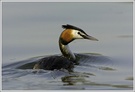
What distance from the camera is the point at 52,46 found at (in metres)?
2.92

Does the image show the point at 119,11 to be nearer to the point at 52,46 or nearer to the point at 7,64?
the point at 52,46

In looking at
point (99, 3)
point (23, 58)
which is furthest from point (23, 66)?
point (99, 3)

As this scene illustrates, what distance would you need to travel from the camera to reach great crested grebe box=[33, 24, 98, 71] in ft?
9.37

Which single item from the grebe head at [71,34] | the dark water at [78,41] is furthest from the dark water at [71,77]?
the grebe head at [71,34]

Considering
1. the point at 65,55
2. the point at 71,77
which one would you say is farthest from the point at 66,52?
the point at 71,77

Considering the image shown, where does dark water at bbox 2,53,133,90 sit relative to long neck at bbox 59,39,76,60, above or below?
below

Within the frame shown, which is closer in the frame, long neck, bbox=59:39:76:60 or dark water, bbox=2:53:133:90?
dark water, bbox=2:53:133:90

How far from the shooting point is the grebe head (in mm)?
2895

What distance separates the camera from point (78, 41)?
9.59 feet

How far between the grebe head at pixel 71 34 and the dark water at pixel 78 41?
0.02 m

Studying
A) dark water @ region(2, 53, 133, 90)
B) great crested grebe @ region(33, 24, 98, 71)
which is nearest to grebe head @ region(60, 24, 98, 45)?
great crested grebe @ region(33, 24, 98, 71)

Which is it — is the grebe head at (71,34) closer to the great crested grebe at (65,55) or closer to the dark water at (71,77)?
the great crested grebe at (65,55)

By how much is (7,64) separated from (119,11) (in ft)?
2.12

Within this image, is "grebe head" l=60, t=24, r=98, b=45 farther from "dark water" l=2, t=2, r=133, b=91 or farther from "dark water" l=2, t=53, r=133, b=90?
"dark water" l=2, t=53, r=133, b=90
